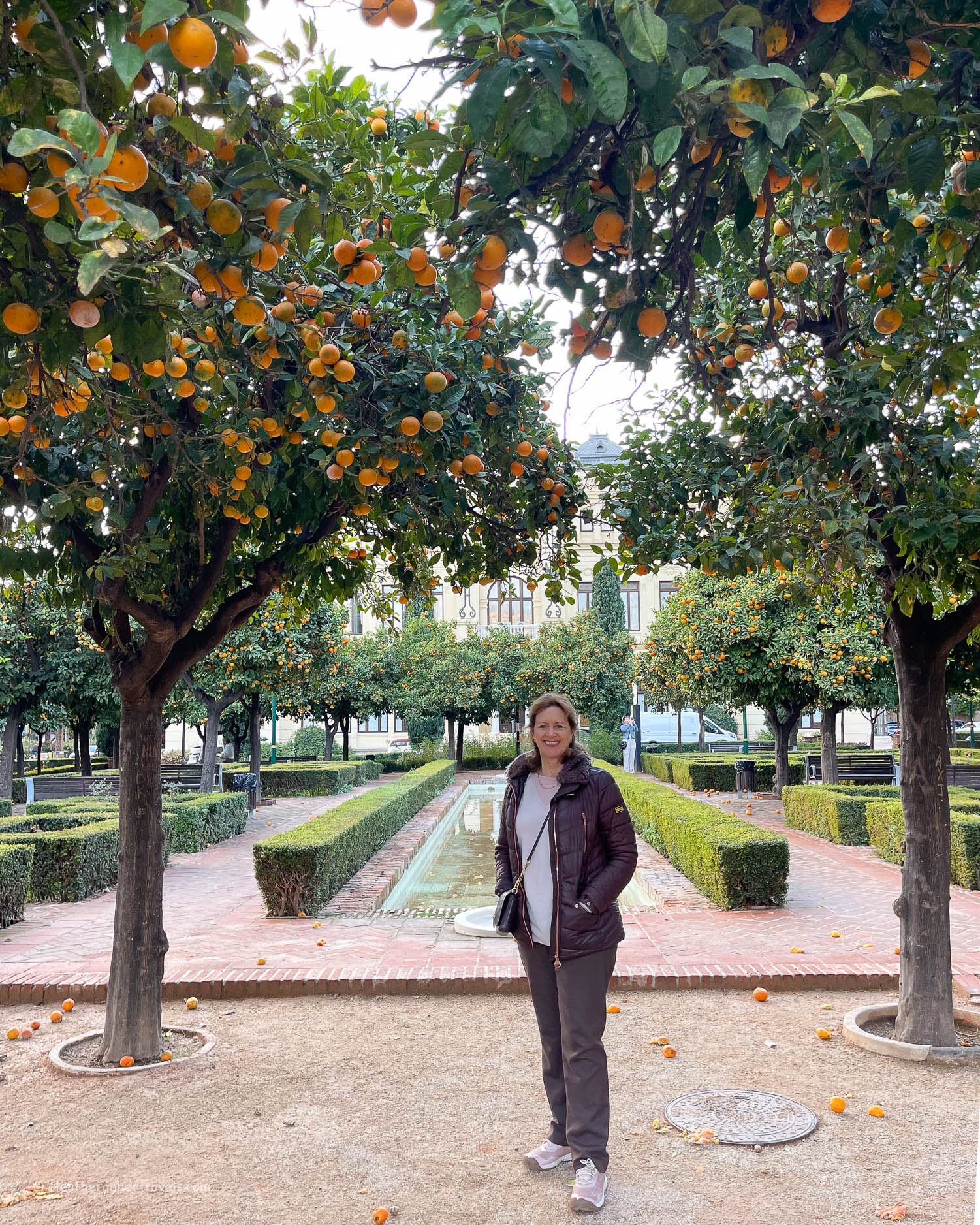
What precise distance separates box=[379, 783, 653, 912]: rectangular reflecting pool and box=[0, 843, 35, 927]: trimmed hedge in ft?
10.7

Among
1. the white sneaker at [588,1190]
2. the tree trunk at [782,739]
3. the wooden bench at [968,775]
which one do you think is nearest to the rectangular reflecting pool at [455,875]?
the white sneaker at [588,1190]

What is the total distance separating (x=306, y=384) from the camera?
409cm

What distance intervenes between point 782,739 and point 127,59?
19.1 metres

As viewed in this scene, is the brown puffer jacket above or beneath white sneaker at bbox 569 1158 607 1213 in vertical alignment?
above

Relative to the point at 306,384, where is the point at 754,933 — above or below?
below

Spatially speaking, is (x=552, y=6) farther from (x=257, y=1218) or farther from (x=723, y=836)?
(x=723, y=836)

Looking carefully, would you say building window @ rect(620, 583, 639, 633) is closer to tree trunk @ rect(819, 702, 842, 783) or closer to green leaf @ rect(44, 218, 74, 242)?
tree trunk @ rect(819, 702, 842, 783)

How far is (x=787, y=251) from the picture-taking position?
508 centimetres

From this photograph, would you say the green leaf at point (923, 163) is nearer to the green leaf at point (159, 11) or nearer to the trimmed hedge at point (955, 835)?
the green leaf at point (159, 11)

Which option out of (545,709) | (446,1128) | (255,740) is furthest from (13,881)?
(255,740)

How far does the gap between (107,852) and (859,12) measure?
1064cm

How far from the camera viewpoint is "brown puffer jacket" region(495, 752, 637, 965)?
350 cm

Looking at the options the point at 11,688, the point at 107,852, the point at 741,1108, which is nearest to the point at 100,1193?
the point at 741,1108

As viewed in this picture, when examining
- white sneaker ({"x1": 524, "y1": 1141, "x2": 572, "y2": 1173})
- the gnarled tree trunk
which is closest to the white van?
the gnarled tree trunk
